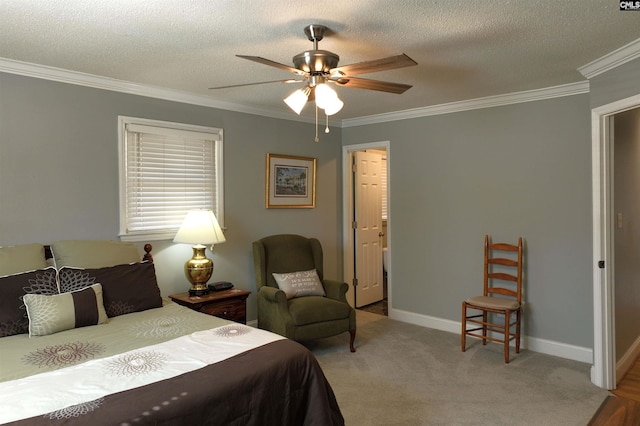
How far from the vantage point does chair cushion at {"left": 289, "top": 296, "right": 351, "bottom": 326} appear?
3746 mm

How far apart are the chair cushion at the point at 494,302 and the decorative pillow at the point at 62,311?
3022 mm

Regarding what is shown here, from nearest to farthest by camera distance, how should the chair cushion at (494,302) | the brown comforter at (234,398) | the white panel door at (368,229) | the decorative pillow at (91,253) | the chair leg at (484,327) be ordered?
the brown comforter at (234,398), the decorative pillow at (91,253), the chair cushion at (494,302), the chair leg at (484,327), the white panel door at (368,229)

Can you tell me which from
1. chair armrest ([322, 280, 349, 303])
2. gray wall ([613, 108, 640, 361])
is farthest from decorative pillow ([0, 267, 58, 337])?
gray wall ([613, 108, 640, 361])

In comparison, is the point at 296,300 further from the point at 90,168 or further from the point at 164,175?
the point at 90,168

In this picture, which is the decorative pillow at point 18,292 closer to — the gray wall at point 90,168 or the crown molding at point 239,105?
the gray wall at point 90,168

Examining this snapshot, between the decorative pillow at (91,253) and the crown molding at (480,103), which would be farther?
the crown molding at (480,103)

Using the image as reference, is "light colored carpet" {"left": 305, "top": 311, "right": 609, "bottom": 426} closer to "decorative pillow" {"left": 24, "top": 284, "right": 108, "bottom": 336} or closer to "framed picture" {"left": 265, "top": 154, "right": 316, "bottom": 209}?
"framed picture" {"left": 265, "top": 154, "right": 316, "bottom": 209}

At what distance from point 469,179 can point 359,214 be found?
62.3 inches

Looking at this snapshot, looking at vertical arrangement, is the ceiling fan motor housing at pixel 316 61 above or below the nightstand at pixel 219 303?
above

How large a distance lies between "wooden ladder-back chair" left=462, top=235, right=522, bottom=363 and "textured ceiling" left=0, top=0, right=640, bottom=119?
1.58m

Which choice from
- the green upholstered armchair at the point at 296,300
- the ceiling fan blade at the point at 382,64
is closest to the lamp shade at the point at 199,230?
the green upholstered armchair at the point at 296,300

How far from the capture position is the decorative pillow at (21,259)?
2744 mm

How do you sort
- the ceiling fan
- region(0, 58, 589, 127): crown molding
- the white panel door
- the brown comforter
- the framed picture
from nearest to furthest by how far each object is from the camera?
the brown comforter < the ceiling fan < region(0, 58, 589, 127): crown molding < the framed picture < the white panel door

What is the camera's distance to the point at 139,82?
3.61 metres
